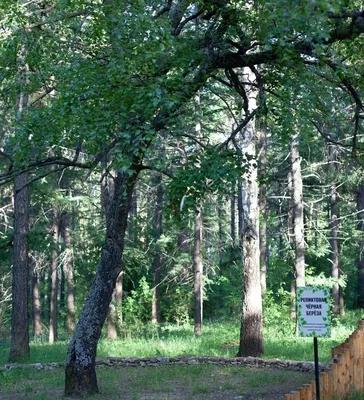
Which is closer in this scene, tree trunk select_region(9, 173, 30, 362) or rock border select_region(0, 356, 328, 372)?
rock border select_region(0, 356, 328, 372)

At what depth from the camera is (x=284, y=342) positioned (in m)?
16.8

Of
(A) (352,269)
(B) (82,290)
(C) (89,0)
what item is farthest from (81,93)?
(A) (352,269)

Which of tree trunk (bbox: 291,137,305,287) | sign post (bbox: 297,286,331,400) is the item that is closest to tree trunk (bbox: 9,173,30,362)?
tree trunk (bbox: 291,137,305,287)

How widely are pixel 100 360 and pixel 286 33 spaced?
8378 millimetres

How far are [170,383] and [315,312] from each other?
4808mm

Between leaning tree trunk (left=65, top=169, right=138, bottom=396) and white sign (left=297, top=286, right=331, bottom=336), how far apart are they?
3773 mm

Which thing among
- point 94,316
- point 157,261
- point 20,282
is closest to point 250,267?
point 94,316

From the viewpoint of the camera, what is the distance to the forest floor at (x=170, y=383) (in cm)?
1013

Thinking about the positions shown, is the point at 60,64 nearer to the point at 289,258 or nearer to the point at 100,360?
the point at 100,360

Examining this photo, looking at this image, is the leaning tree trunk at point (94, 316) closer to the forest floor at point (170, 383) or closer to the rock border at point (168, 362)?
the forest floor at point (170, 383)

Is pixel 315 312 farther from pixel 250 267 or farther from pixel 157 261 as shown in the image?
pixel 157 261

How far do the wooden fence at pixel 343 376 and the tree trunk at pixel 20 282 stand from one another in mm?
8715

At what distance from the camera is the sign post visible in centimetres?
701

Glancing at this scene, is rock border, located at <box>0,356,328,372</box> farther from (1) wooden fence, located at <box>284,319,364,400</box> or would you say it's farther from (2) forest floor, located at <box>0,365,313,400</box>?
(1) wooden fence, located at <box>284,319,364,400</box>
